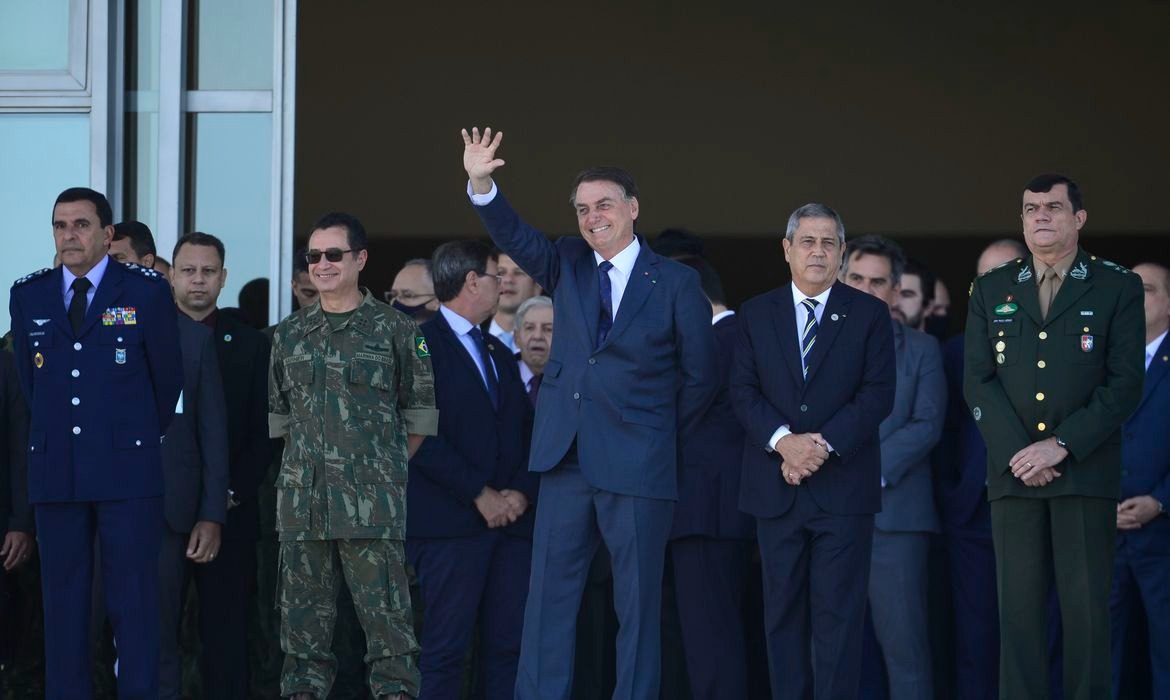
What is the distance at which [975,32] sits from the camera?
1124cm

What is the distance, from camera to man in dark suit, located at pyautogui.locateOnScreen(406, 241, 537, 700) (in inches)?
219

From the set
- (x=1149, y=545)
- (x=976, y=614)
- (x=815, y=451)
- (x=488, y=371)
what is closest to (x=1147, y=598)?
(x=1149, y=545)

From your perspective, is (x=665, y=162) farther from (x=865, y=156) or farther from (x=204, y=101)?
(x=204, y=101)

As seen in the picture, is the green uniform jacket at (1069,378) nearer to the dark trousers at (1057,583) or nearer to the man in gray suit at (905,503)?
the dark trousers at (1057,583)

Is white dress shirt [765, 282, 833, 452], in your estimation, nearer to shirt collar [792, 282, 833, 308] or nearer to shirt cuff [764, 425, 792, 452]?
shirt collar [792, 282, 833, 308]

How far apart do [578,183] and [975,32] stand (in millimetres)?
6999

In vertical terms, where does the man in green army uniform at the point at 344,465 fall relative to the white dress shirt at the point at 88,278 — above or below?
below

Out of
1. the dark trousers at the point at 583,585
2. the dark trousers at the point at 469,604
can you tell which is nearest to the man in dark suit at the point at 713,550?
the dark trousers at the point at 469,604

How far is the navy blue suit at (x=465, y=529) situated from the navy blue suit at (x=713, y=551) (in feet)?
1.86

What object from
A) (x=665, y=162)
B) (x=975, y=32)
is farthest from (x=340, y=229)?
(x=975, y=32)

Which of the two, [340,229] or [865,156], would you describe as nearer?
[340,229]

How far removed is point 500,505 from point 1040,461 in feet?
6.04

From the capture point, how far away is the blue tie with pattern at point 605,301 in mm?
4922

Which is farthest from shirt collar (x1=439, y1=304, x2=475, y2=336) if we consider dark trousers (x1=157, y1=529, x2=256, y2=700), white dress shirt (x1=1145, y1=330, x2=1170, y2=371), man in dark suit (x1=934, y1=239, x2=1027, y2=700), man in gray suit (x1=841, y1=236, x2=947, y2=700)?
white dress shirt (x1=1145, y1=330, x2=1170, y2=371)
